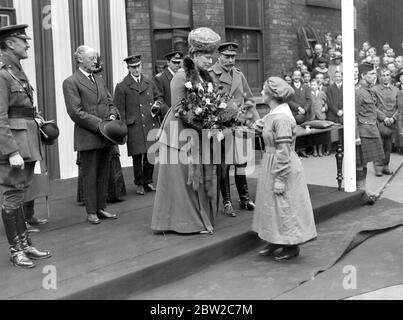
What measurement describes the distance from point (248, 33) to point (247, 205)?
19.7 ft

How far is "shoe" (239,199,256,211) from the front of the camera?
6.71 meters

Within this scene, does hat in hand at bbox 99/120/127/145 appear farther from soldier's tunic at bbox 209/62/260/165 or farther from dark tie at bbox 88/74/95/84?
soldier's tunic at bbox 209/62/260/165

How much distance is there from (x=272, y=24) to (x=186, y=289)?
8487 mm

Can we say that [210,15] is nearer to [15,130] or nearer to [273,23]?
[273,23]

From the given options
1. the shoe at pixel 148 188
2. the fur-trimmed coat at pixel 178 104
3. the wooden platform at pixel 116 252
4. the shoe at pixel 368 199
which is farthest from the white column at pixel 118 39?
the fur-trimmed coat at pixel 178 104

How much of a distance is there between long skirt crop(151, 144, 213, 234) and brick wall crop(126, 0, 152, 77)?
4.93m

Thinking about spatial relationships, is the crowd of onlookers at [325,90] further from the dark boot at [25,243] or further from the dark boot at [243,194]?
the dark boot at [25,243]

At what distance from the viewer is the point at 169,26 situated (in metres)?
10.4

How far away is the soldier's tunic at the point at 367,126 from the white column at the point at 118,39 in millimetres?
4022

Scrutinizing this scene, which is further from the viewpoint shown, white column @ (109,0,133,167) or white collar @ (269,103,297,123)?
white column @ (109,0,133,167)

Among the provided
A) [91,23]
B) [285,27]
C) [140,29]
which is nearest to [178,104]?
[91,23]

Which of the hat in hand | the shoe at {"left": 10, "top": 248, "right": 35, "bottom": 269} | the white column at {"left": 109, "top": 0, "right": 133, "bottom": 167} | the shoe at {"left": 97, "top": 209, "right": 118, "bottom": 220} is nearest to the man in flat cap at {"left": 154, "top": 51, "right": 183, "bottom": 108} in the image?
the white column at {"left": 109, "top": 0, "right": 133, "bottom": 167}
